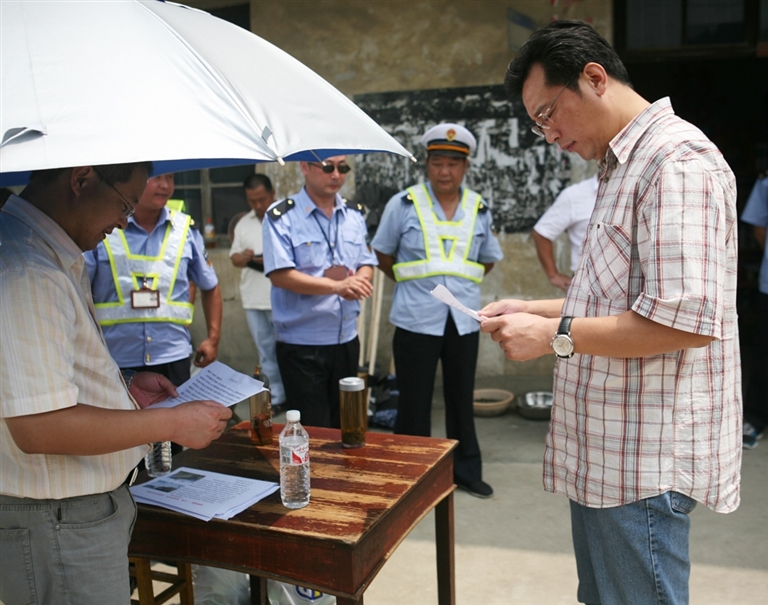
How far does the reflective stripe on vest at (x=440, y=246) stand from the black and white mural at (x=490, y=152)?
1.71 meters

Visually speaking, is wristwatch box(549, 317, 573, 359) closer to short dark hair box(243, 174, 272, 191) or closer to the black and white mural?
the black and white mural

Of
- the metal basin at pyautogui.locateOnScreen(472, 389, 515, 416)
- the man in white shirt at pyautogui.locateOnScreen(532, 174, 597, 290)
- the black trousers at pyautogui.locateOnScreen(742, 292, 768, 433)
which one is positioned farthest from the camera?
the metal basin at pyautogui.locateOnScreen(472, 389, 515, 416)

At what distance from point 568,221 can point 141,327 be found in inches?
111

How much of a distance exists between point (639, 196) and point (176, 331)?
2427 millimetres

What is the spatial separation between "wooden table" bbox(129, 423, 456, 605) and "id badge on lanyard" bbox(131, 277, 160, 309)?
3.62 ft

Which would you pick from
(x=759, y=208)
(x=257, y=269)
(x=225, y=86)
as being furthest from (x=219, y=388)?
(x=759, y=208)

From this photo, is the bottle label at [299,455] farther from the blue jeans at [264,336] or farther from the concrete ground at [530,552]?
the blue jeans at [264,336]

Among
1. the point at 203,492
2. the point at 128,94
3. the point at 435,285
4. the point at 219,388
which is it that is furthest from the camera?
the point at 435,285

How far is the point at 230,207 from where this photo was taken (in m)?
6.82

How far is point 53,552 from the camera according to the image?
1.57 meters

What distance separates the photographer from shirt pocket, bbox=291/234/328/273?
12.3 ft

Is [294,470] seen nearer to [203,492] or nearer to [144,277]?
[203,492]

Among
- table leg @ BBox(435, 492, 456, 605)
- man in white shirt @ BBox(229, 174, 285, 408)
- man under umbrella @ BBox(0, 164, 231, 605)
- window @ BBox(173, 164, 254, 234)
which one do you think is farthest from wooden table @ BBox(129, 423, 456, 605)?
window @ BBox(173, 164, 254, 234)

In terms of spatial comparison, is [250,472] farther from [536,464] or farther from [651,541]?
[536,464]
